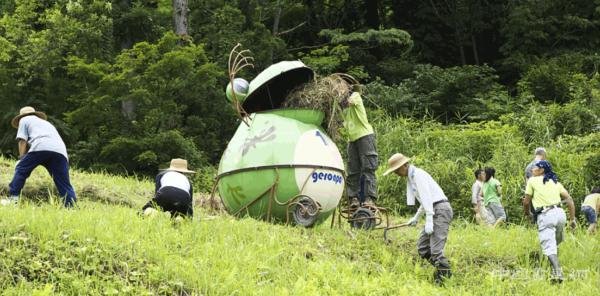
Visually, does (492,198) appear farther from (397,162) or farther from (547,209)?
(397,162)

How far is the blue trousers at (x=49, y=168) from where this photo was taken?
343 inches

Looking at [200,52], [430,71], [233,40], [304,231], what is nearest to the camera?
[304,231]

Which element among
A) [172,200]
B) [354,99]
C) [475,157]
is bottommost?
[475,157]

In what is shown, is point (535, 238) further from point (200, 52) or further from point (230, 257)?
point (200, 52)

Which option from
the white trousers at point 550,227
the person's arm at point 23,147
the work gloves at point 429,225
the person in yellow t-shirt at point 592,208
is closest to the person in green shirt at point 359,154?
the work gloves at point 429,225

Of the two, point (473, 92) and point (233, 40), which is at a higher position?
point (233, 40)

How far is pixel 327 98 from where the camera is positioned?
31.2ft

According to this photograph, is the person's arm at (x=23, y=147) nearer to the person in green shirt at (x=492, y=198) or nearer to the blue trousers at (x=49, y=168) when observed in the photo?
the blue trousers at (x=49, y=168)

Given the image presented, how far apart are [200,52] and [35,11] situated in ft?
21.2

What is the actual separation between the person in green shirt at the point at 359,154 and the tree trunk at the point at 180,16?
10.7 meters

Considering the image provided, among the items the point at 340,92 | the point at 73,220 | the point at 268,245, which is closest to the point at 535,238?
the point at 340,92

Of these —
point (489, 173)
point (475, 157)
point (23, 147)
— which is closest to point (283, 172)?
point (23, 147)

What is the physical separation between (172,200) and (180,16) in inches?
482

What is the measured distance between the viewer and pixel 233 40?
19359 mm
